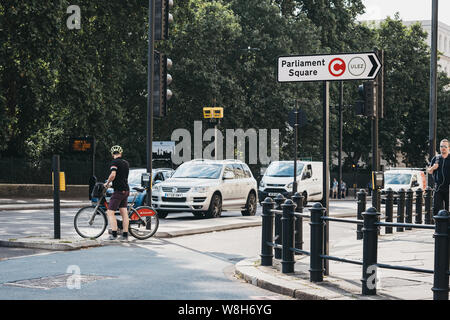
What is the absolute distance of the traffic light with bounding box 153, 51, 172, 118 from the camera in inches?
651

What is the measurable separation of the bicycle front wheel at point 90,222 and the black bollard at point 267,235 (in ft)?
16.3

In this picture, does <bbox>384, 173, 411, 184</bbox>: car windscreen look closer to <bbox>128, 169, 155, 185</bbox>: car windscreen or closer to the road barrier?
<bbox>128, 169, 155, 185</bbox>: car windscreen

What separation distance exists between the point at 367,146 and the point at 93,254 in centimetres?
4896

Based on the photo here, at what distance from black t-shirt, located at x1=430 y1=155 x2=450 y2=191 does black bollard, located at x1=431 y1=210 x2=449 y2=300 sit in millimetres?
7495

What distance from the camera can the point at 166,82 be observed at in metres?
16.7

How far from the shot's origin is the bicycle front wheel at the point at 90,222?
14648mm

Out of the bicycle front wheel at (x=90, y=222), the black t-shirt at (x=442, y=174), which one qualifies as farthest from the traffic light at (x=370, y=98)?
the bicycle front wheel at (x=90, y=222)

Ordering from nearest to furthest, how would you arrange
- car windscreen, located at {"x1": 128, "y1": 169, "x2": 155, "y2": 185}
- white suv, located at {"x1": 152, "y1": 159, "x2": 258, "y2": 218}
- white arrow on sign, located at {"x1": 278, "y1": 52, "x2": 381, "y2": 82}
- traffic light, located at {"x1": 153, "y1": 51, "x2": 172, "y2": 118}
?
1. white arrow on sign, located at {"x1": 278, "y1": 52, "x2": 381, "y2": 82}
2. traffic light, located at {"x1": 153, "y1": 51, "x2": 172, "y2": 118}
3. white suv, located at {"x1": 152, "y1": 159, "x2": 258, "y2": 218}
4. car windscreen, located at {"x1": 128, "y1": 169, "x2": 155, "y2": 185}

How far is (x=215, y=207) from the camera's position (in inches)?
864

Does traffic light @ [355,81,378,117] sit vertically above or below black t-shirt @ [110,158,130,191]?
above

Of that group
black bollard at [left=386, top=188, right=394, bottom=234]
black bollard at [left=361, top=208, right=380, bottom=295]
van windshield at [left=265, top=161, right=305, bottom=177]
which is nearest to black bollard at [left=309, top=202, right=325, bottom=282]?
black bollard at [left=361, top=208, right=380, bottom=295]

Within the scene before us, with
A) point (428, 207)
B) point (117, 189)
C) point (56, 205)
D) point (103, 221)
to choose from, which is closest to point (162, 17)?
point (117, 189)

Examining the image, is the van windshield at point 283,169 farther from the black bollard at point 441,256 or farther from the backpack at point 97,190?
the black bollard at point 441,256

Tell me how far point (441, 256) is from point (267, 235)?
3.58 meters
